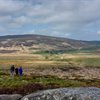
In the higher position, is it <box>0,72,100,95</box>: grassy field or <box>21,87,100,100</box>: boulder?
<box>21,87,100,100</box>: boulder

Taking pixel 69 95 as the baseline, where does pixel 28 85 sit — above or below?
below

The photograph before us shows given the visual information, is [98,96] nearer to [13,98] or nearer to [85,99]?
[85,99]

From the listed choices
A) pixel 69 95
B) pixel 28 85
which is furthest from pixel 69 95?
pixel 28 85

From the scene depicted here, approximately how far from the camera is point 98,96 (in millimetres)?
14930

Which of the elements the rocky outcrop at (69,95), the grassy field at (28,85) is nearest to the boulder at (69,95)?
the rocky outcrop at (69,95)

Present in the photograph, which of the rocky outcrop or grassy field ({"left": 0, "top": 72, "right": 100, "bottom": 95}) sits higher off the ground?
the rocky outcrop

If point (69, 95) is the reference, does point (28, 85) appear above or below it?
below

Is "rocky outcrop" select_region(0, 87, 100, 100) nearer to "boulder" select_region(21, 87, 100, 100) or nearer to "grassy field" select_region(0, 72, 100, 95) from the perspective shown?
"boulder" select_region(21, 87, 100, 100)

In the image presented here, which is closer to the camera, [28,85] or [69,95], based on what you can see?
[69,95]

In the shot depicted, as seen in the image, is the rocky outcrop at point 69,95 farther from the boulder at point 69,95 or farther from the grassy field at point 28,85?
the grassy field at point 28,85

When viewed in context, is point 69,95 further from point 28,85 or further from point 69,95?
point 28,85

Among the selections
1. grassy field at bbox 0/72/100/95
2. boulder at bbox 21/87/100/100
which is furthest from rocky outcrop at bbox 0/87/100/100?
grassy field at bbox 0/72/100/95

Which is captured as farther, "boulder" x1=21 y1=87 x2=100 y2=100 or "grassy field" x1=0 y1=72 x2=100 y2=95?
"grassy field" x1=0 y1=72 x2=100 y2=95

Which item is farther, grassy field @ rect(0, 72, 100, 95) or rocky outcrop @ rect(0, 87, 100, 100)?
grassy field @ rect(0, 72, 100, 95)
